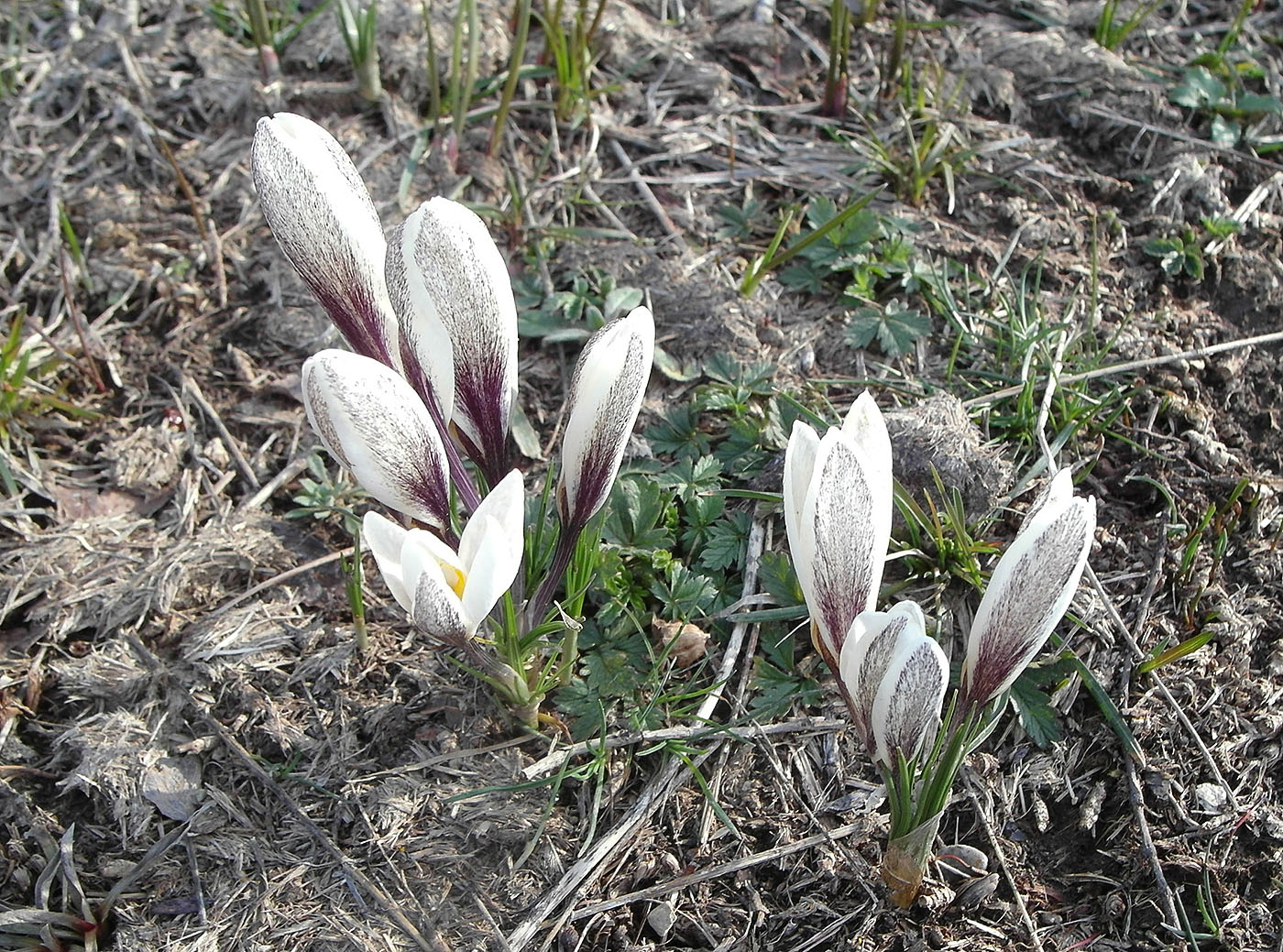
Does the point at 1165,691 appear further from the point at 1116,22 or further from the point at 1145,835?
the point at 1116,22

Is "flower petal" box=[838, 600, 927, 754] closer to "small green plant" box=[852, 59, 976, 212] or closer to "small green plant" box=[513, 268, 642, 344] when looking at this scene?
"small green plant" box=[513, 268, 642, 344]

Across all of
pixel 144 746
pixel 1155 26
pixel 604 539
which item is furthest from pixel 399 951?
pixel 1155 26

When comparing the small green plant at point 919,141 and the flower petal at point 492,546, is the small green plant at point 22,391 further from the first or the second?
the small green plant at point 919,141

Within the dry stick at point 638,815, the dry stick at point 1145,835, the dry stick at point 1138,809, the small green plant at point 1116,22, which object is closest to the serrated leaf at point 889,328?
the dry stick at point 1138,809

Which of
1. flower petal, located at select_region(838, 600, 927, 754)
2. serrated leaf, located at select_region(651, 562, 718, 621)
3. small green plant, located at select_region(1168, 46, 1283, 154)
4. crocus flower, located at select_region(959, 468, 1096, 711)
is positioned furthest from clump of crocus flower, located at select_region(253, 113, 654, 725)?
small green plant, located at select_region(1168, 46, 1283, 154)

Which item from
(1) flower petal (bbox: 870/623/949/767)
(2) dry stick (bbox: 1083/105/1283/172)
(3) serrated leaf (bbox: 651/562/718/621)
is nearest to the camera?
(1) flower petal (bbox: 870/623/949/767)

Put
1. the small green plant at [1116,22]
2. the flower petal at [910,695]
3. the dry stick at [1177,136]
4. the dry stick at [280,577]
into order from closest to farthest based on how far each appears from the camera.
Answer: the flower petal at [910,695] < the dry stick at [280,577] < the dry stick at [1177,136] < the small green plant at [1116,22]
